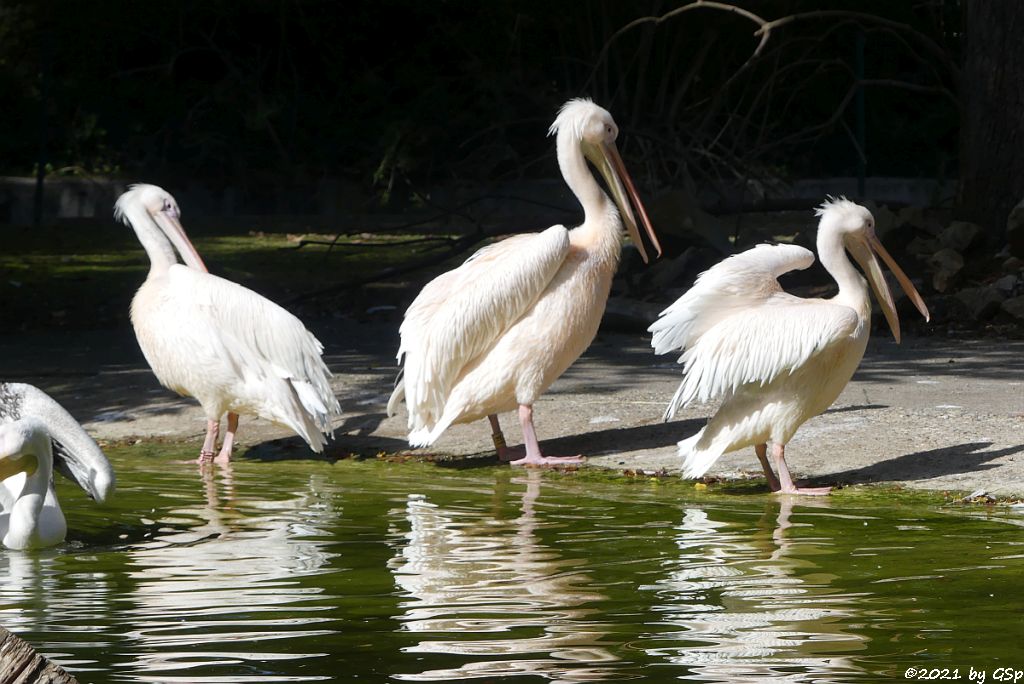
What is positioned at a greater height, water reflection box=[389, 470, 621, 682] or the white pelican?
the white pelican

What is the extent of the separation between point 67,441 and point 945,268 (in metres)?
6.77

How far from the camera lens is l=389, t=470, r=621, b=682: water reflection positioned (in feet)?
10.7

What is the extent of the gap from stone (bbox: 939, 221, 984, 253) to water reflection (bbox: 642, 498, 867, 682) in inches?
239

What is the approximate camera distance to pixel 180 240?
7340 millimetres

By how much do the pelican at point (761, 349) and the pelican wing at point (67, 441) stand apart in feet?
6.60

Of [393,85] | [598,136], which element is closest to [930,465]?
[598,136]

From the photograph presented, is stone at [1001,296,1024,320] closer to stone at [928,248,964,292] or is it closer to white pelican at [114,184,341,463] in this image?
stone at [928,248,964,292]

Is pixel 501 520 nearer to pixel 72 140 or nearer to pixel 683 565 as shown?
pixel 683 565

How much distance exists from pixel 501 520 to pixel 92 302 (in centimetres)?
671

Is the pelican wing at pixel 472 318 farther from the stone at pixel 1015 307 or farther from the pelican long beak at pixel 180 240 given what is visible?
the stone at pixel 1015 307

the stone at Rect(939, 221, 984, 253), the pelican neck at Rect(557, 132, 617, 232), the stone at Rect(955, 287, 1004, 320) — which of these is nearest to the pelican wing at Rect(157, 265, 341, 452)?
the pelican neck at Rect(557, 132, 617, 232)

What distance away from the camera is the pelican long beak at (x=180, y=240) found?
7288 mm

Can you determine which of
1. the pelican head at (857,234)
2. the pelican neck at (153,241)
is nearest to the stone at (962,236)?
the pelican head at (857,234)

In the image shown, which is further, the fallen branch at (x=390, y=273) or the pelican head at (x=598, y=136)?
the fallen branch at (x=390, y=273)
